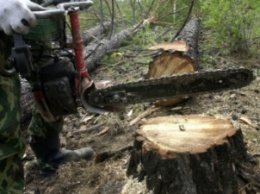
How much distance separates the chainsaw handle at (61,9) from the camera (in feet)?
5.31

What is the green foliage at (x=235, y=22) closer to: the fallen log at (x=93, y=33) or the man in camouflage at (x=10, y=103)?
the fallen log at (x=93, y=33)

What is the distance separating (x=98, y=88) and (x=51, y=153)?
29.5 inches

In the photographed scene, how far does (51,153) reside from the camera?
8.68 feet

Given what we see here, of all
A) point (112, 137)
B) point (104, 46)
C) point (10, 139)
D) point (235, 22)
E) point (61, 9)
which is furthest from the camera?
point (104, 46)

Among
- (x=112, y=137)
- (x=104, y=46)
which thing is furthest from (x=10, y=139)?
(x=104, y=46)

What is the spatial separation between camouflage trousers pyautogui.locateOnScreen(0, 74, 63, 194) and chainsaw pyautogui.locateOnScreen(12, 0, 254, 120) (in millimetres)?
281

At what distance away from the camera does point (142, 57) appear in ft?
15.1

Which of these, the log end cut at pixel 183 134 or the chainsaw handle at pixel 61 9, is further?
the log end cut at pixel 183 134

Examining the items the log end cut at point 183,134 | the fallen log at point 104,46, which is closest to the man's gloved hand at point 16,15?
the log end cut at point 183,134

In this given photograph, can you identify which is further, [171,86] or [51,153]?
[51,153]

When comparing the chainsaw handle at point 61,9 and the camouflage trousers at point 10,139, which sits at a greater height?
the chainsaw handle at point 61,9

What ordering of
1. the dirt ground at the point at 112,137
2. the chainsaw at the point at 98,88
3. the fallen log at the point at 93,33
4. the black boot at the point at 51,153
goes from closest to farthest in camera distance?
the chainsaw at the point at 98,88
the dirt ground at the point at 112,137
the black boot at the point at 51,153
the fallen log at the point at 93,33

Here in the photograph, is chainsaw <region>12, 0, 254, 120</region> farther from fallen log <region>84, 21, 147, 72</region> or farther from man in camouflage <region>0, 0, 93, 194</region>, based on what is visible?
fallen log <region>84, 21, 147, 72</region>

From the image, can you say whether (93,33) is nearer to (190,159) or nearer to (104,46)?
(104,46)
